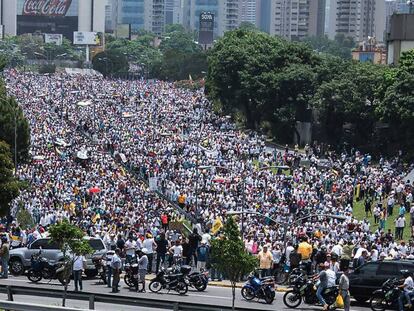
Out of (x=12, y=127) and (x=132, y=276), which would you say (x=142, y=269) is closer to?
(x=132, y=276)

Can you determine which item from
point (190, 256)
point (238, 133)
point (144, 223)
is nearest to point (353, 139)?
point (238, 133)

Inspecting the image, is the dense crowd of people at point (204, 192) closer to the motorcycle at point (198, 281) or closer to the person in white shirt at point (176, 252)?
the person in white shirt at point (176, 252)

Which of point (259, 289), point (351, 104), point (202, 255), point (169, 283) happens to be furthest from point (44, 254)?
point (351, 104)

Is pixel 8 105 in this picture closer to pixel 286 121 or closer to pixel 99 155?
pixel 99 155

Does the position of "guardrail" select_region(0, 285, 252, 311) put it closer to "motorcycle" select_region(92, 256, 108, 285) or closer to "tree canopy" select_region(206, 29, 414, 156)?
"motorcycle" select_region(92, 256, 108, 285)

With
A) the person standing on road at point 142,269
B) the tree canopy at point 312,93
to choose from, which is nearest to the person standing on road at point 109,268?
the person standing on road at point 142,269
